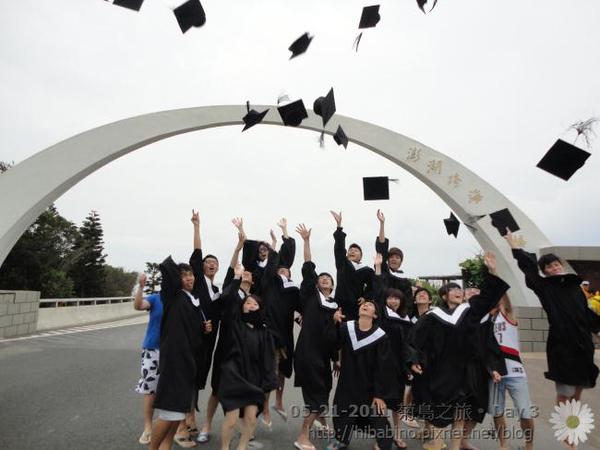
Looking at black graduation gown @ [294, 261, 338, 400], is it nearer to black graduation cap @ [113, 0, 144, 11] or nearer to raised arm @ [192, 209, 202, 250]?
raised arm @ [192, 209, 202, 250]

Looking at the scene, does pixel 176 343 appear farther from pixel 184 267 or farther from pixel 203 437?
pixel 203 437

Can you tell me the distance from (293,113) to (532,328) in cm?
744

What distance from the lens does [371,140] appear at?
11.6 metres

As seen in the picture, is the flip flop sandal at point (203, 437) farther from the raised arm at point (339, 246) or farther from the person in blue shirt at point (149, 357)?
the raised arm at point (339, 246)

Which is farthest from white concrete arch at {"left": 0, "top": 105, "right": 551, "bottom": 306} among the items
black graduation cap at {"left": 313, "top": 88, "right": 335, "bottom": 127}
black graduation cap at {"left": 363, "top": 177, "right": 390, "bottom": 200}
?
black graduation cap at {"left": 313, "top": 88, "right": 335, "bottom": 127}

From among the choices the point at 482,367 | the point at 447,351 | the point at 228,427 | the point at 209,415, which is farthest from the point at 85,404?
the point at 482,367

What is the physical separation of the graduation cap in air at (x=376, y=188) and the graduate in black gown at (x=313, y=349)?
240 cm

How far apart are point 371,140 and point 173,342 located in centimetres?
929

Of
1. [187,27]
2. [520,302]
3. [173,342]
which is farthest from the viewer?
[520,302]

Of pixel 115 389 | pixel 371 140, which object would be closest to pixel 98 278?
pixel 371 140

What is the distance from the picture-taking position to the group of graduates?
3.35 m

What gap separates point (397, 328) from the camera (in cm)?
419

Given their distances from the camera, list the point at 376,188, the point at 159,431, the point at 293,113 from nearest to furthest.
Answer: the point at 159,431 → the point at 293,113 → the point at 376,188

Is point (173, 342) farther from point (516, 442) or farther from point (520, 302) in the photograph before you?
point (520, 302)
